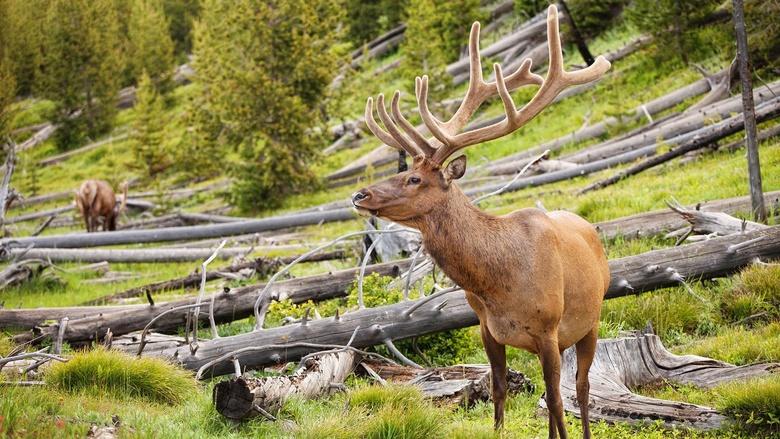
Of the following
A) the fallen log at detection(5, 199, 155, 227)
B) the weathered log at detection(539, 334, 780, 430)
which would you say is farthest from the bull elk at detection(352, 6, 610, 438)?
the fallen log at detection(5, 199, 155, 227)

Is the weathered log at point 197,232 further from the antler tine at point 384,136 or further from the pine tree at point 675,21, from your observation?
the antler tine at point 384,136

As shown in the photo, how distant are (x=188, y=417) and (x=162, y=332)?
3.64m

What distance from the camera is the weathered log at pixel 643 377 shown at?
6.05 metres

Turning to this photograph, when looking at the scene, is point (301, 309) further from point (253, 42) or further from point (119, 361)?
point (253, 42)

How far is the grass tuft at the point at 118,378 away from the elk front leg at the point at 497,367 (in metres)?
2.51

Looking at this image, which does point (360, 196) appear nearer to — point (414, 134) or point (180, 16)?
point (414, 134)

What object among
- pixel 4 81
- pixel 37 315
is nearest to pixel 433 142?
pixel 37 315

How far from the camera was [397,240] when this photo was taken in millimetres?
10977

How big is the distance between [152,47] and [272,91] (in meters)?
34.5

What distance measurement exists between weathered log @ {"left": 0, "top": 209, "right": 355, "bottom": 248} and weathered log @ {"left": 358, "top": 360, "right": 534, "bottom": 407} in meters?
10.6

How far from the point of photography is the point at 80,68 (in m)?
49.2

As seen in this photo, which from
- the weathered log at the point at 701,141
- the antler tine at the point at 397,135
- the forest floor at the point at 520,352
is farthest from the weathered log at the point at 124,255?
the antler tine at the point at 397,135

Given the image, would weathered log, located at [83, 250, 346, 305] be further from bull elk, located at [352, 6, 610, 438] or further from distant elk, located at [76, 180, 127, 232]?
distant elk, located at [76, 180, 127, 232]

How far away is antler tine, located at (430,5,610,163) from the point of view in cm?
532
